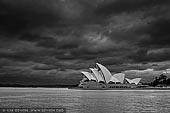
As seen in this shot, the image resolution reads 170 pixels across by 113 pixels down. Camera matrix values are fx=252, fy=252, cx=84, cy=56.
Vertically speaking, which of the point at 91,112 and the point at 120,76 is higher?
the point at 120,76

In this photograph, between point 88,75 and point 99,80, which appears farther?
point 88,75

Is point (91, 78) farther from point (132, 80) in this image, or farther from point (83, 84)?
point (132, 80)

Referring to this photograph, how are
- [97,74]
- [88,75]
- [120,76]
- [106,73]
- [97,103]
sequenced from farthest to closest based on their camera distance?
[120,76], [88,75], [97,74], [106,73], [97,103]

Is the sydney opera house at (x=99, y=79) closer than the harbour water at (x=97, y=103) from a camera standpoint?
No

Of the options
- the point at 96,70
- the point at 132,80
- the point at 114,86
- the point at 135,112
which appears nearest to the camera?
the point at 135,112

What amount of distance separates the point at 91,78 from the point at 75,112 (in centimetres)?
12074

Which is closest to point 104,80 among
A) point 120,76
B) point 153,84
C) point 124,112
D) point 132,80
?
point 120,76

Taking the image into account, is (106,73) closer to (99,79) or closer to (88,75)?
(99,79)

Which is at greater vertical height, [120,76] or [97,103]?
[120,76]

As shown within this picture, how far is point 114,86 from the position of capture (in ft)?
521

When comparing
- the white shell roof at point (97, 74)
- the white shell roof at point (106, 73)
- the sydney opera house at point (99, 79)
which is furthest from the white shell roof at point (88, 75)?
the white shell roof at point (106, 73)

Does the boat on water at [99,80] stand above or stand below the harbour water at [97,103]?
above

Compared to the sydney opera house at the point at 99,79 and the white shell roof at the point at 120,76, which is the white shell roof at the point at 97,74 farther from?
the white shell roof at the point at 120,76

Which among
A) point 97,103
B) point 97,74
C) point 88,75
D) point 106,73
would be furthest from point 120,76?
point 97,103
